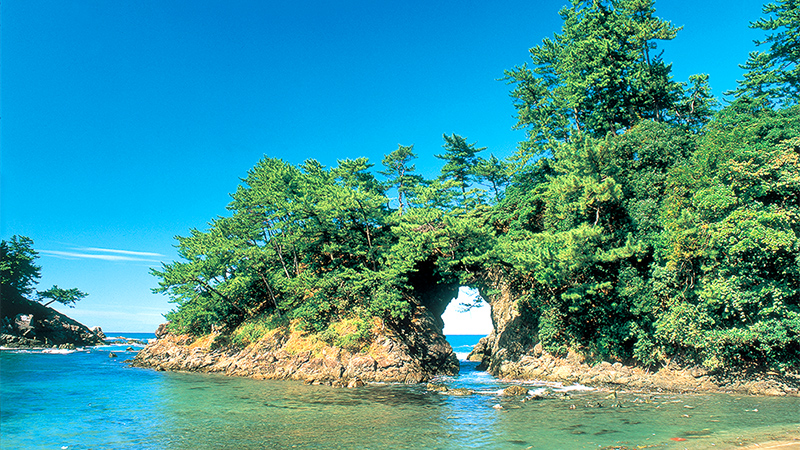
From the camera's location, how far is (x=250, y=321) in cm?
3662

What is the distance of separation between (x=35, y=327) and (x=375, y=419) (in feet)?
242

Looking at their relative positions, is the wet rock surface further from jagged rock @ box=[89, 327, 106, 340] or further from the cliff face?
jagged rock @ box=[89, 327, 106, 340]

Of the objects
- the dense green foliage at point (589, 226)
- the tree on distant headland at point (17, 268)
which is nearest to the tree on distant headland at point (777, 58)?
the dense green foliage at point (589, 226)

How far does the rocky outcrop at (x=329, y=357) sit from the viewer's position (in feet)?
92.1

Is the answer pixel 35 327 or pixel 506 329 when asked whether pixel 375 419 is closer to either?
pixel 506 329

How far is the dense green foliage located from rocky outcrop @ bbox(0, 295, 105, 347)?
39.5 metres

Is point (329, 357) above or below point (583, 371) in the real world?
above

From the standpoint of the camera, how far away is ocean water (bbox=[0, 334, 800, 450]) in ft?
38.9

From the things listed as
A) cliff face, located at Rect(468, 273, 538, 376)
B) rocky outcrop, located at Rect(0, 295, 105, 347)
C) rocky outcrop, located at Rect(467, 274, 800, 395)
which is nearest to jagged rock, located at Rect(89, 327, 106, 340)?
rocky outcrop, located at Rect(0, 295, 105, 347)

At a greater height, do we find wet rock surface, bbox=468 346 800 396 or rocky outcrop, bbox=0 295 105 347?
rocky outcrop, bbox=0 295 105 347

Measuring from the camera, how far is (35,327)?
202 ft

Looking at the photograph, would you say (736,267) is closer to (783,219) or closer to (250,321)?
(783,219)

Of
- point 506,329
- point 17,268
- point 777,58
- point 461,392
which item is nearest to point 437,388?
point 461,392

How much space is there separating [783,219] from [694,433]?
12249mm
